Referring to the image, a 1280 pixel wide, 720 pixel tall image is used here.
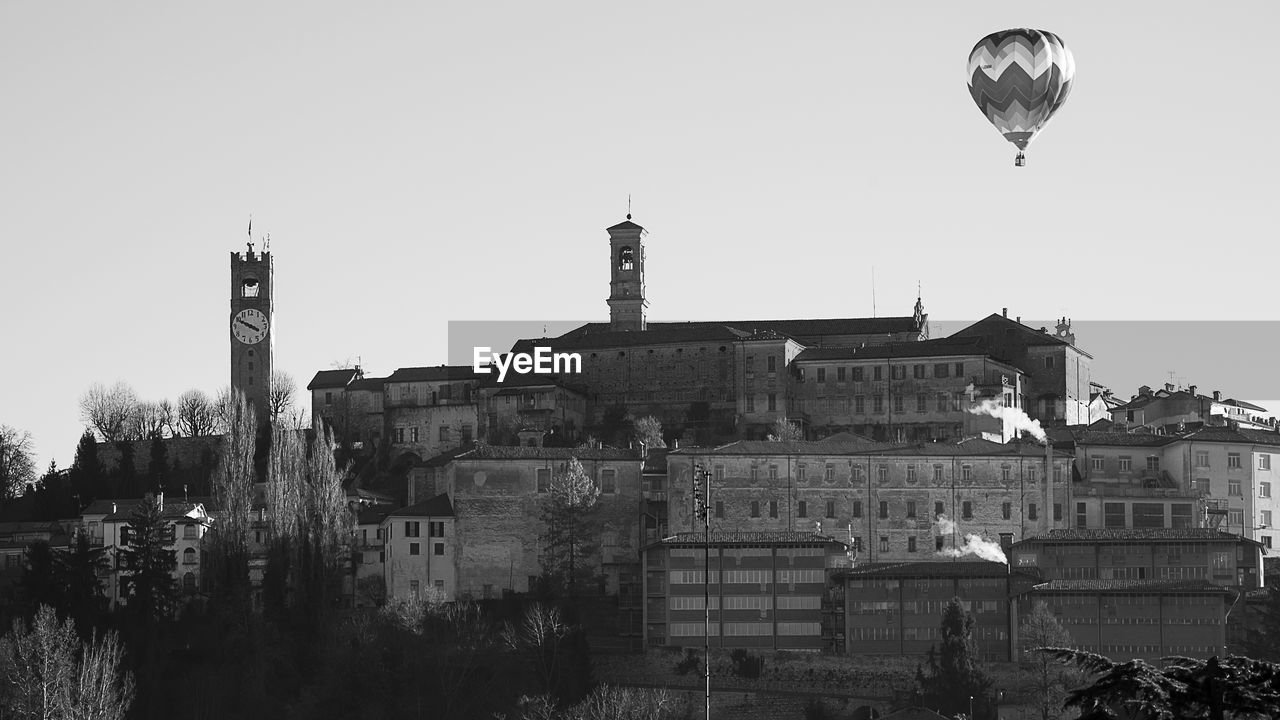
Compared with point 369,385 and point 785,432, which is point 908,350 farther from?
point 369,385

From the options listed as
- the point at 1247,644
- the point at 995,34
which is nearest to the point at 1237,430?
the point at 1247,644

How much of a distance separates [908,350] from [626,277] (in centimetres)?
1584

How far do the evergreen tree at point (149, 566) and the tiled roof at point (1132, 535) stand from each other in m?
24.7

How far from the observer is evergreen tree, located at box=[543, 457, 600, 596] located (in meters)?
72.9

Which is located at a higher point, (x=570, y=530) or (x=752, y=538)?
(x=570, y=530)

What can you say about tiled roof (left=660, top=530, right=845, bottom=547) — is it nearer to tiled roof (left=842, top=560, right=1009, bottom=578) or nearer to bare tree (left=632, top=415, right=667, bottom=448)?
tiled roof (left=842, top=560, right=1009, bottom=578)

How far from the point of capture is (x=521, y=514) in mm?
74438

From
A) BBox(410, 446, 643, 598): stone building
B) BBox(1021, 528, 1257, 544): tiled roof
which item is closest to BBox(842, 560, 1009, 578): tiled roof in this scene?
BBox(1021, 528, 1257, 544): tiled roof

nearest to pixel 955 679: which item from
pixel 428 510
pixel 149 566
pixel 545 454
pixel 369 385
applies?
pixel 545 454

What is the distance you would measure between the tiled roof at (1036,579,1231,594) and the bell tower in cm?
3623

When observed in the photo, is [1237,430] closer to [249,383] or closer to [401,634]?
[401,634]

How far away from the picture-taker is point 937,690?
61250 millimetres

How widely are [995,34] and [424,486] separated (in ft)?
120

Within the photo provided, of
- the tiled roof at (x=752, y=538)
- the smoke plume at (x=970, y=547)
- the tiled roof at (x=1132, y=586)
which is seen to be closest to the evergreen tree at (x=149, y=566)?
the tiled roof at (x=752, y=538)
